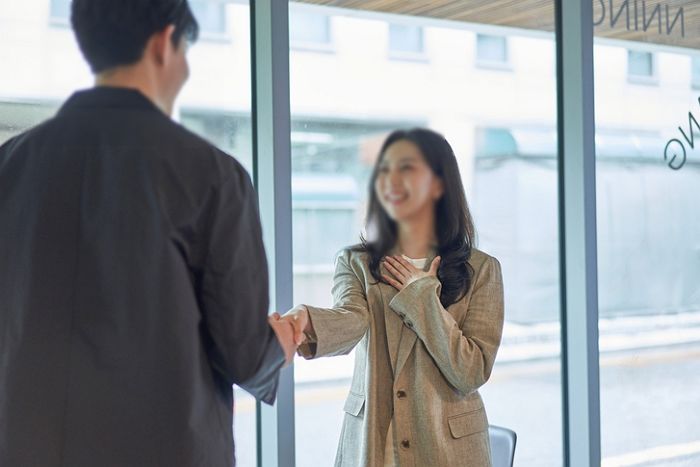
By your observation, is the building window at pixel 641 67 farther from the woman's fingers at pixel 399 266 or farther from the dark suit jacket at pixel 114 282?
the dark suit jacket at pixel 114 282

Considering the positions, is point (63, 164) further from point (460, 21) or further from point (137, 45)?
point (460, 21)

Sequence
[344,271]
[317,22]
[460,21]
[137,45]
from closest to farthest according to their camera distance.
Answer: [137,45] → [344,271] → [317,22] → [460,21]

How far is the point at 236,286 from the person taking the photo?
4.30 ft

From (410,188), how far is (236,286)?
2.68 feet

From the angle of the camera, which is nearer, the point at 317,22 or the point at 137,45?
the point at 137,45

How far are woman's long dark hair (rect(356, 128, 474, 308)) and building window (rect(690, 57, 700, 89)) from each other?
1949mm

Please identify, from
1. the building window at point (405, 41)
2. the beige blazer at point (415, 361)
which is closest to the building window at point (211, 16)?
the building window at point (405, 41)

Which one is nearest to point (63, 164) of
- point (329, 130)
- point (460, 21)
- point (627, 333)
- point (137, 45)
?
point (137, 45)

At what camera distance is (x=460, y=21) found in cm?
297

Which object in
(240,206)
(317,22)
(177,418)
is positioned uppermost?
(317,22)

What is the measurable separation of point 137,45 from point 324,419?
5.40 feet

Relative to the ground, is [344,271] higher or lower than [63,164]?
lower

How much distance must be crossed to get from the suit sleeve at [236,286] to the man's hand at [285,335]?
0.08 m

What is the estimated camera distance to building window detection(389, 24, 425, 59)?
9.18 feet
